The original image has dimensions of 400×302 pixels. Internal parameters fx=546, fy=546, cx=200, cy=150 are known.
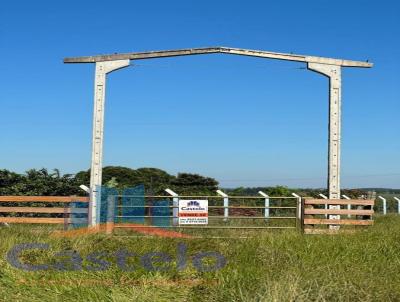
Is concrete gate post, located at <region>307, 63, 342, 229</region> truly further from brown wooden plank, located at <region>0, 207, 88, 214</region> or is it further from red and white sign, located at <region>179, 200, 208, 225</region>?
brown wooden plank, located at <region>0, 207, 88, 214</region>

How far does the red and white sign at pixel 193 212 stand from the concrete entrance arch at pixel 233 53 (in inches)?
95.6

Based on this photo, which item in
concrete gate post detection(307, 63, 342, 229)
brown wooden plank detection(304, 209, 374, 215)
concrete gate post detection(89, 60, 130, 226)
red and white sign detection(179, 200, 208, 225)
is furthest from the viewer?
concrete gate post detection(89, 60, 130, 226)

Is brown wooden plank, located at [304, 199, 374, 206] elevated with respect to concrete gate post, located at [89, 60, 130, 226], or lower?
lower

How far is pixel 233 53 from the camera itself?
50.1 feet

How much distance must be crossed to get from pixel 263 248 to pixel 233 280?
2.38 metres

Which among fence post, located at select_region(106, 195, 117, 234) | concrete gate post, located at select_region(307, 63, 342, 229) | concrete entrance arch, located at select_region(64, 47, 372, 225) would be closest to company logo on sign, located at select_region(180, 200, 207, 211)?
fence post, located at select_region(106, 195, 117, 234)

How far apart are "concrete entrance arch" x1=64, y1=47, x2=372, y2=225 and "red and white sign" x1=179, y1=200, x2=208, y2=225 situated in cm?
243

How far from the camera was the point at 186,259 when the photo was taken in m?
8.98

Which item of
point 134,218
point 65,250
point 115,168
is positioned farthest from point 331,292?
point 115,168

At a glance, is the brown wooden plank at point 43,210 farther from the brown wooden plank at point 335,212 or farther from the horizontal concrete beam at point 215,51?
the brown wooden plank at point 335,212

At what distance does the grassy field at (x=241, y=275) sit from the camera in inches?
245

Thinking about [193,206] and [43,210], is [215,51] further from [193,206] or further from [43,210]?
[43,210]

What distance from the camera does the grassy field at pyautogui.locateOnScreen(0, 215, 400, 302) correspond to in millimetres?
6211

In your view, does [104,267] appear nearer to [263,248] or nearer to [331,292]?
[263,248]
